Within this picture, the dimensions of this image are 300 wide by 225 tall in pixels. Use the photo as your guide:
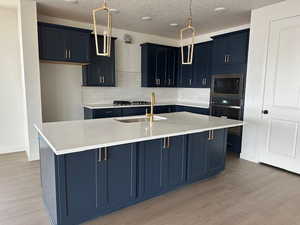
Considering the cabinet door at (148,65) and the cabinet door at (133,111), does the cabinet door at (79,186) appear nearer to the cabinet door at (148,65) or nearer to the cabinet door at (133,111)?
the cabinet door at (133,111)

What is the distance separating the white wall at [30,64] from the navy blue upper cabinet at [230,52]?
136 inches

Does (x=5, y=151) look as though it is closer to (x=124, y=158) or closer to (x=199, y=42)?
(x=124, y=158)

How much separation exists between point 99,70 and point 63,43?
91 cm

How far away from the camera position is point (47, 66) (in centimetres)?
425

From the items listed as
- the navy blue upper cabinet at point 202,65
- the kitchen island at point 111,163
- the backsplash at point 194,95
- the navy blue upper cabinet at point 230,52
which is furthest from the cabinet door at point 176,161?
the backsplash at point 194,95

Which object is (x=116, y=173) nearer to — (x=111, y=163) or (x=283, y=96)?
(x=111, y=163)

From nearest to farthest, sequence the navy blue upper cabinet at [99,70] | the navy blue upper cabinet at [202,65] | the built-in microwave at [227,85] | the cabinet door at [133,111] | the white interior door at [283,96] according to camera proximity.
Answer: the white interior door at [283,96], the built-in microwave at [227,85], the navy blue upper cabinet at [99,70], the cabinet door at [133,111], the navy blue upper cabinet at [202,65]

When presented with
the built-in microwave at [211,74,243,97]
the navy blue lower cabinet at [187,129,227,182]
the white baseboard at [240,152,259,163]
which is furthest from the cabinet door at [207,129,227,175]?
the built-in microwave at [211,74,243,97]

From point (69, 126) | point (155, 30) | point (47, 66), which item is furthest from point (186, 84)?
point (69, 126)

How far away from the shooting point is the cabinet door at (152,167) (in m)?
2.30

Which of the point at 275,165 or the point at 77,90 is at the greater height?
the point at 77,90

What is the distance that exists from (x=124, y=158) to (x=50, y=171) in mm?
696

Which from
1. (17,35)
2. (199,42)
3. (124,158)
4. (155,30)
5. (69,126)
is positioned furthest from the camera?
(199,42)

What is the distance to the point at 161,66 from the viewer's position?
18.0 ft
